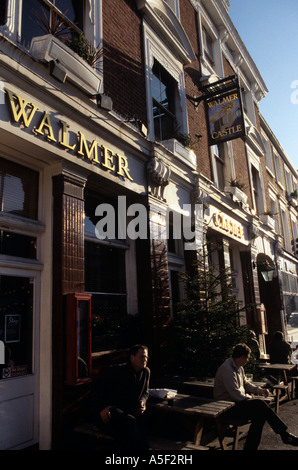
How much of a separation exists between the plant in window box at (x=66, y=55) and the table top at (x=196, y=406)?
467cm

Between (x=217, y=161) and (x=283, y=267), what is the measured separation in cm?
745

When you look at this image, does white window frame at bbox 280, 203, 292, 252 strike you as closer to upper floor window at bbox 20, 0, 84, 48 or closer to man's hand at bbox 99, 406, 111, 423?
upper floor window at bbox 20, 0, 84, 48

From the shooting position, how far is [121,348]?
20.3 feet

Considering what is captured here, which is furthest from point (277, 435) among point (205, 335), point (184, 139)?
point (184, 139)

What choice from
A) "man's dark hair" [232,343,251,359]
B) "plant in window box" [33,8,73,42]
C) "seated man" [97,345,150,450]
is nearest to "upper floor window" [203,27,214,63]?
"plant in window box" [33,8,73,42]

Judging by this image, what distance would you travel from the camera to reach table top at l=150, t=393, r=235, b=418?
4324mm

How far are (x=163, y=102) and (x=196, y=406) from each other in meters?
7.05

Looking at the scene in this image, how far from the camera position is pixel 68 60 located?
5.34 m

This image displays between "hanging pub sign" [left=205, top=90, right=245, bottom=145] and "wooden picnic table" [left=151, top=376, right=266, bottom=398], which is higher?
"hanging pub sign" [left=205, top=90, right=245, bottom=145]

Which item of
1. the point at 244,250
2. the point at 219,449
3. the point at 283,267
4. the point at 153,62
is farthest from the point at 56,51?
the point at 283,267

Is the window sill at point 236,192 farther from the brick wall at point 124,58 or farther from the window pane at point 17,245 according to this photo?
the window pane at point 17,245

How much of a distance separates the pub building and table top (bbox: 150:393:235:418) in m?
1.11

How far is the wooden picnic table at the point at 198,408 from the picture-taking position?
436cm

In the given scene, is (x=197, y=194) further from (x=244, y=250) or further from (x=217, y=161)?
(x=244, y=250)
